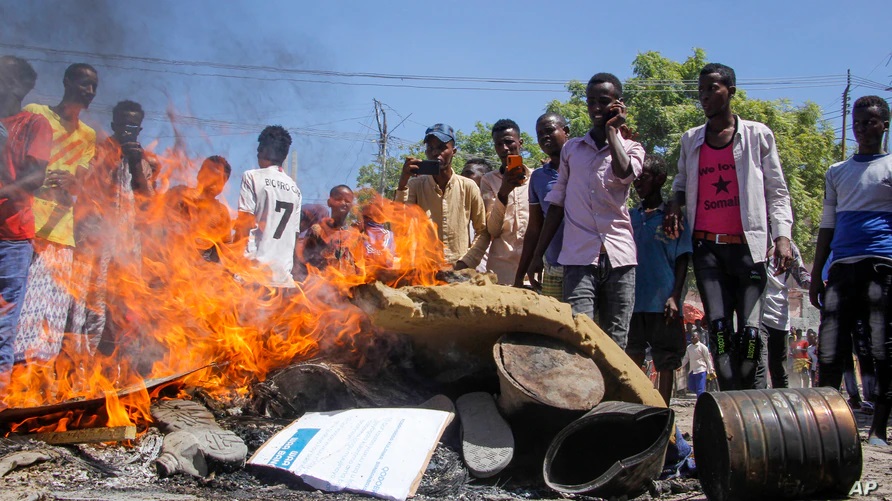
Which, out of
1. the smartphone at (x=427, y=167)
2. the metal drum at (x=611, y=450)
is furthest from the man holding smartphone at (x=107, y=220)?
the metal drum at (x=611, y=450)

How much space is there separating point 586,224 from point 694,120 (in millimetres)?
19311

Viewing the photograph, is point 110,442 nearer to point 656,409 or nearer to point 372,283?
point 372,283

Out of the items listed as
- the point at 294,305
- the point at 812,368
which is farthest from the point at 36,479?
the point at 812,368

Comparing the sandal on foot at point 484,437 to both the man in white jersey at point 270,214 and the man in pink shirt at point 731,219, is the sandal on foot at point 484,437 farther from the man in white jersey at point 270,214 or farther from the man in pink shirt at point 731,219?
the man in white jersey at point 270,214

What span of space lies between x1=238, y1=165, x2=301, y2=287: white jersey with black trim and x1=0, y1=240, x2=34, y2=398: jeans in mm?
1666

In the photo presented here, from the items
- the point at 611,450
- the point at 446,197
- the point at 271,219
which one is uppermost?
the point at 446,197

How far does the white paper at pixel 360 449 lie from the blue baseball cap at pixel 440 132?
296 centimetres

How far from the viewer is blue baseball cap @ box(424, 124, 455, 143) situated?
6.32m

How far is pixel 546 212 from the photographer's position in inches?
209

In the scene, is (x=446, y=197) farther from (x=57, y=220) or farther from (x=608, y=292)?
(x=57, y=220)

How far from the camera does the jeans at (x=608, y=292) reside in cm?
468

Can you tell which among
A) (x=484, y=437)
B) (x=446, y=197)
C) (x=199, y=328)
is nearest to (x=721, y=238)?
(x=484, y=437)

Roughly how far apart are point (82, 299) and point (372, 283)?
2683 mm

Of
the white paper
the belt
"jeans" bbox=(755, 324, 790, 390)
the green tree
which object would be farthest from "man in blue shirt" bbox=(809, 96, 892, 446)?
the green tree
